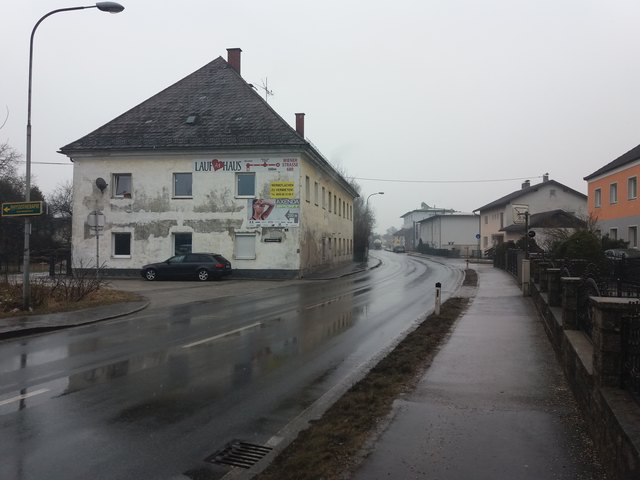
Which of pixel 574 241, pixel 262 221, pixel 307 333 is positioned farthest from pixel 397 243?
pixel 307 333

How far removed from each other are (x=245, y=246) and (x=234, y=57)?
14.0 meters

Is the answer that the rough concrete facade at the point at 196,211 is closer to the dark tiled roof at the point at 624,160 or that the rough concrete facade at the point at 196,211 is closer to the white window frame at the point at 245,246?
the white window frame at the point at 245,246

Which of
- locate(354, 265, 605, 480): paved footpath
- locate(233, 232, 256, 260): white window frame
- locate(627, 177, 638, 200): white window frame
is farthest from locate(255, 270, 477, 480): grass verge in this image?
locate(627, 177, 638, 200): white window frame

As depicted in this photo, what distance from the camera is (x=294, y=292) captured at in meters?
20.6

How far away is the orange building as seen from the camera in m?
32.3

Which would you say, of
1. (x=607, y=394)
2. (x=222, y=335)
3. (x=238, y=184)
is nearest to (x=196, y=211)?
(x=238, y=184)

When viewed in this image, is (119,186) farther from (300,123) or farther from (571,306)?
(571,306)

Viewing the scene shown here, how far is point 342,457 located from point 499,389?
278 cm

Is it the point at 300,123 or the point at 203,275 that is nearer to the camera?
the point at 203,275

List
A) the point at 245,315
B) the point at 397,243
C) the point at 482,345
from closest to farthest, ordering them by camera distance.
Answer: the point at 482,345 → the point at 245,315 → the point at 397,243

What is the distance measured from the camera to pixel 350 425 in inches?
191

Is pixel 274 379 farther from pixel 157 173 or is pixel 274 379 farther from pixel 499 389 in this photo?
pixel 157 173

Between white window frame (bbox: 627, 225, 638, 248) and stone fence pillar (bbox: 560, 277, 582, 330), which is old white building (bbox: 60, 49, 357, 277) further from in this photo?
stone fence pillar (bbox: 560, 277, 582, 330)

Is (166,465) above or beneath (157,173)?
beneath
